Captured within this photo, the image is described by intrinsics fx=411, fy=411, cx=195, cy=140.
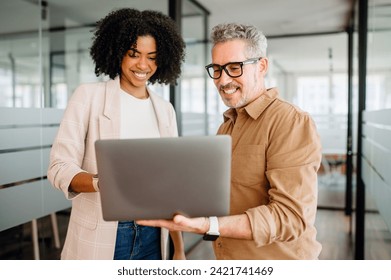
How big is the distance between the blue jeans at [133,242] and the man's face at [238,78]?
1.85 ft

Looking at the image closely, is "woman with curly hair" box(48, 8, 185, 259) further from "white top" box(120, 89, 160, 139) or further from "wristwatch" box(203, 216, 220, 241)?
"wristwatch" box(203, 216, 220, 241)

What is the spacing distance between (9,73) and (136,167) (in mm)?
1185

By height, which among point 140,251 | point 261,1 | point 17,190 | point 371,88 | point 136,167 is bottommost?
point 140,251

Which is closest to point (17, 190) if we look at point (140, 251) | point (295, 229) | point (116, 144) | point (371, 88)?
point (140, 251)

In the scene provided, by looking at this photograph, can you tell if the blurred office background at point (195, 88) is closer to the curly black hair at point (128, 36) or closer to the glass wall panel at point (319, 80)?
the glass wall panel at point (319, 80)

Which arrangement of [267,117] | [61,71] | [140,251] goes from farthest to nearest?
[61,71] < [140,251] < [267,117]

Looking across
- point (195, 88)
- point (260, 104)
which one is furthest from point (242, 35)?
point (195, 88)

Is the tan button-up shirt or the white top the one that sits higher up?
the white top

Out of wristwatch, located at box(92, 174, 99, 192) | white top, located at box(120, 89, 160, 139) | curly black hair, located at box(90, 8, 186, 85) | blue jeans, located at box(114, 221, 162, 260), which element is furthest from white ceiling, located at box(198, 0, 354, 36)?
wristwatch, located at box(92, 174, 99, 192)

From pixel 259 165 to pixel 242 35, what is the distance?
36cm

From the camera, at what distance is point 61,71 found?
7.45ft

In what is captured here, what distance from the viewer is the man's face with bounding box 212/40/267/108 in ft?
3.75

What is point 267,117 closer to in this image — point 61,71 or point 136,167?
point 136,167

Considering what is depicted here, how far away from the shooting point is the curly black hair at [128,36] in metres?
1.54
